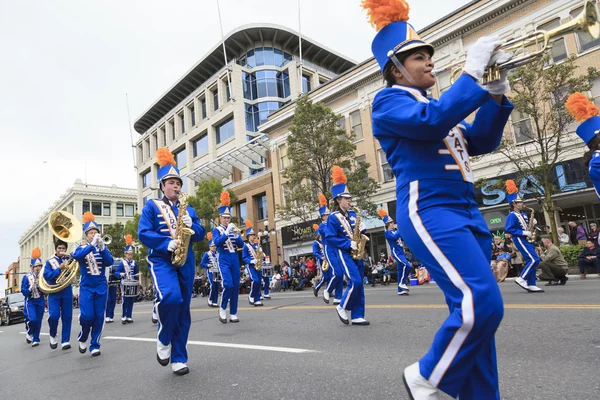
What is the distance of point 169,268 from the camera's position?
4.77m

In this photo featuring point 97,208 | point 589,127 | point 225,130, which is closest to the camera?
point 589,127

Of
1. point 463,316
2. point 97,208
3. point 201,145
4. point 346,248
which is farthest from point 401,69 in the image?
point 97,208

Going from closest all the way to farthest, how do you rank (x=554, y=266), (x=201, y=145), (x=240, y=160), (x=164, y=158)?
(x=164, y=158), (x=554, y=266), (x=240, y=160), (x=201, y=145)

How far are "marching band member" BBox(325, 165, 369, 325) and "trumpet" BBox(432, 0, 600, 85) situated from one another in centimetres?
465

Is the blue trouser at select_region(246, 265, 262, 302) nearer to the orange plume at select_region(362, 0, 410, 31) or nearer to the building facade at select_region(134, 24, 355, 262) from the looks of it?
the orange plume at select_region(362, 0, 410, 31)

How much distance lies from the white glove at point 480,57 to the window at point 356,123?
26.5 m

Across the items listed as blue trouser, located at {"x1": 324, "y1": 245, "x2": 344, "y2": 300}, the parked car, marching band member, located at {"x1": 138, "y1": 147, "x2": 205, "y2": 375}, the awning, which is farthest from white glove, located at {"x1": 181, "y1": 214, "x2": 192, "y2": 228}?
the awning

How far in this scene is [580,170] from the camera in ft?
62.5

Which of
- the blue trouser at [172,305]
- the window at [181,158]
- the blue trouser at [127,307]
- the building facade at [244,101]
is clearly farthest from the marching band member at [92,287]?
the window at [181,158]

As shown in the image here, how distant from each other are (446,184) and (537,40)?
0.96 meters

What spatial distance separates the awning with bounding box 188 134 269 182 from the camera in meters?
36.1

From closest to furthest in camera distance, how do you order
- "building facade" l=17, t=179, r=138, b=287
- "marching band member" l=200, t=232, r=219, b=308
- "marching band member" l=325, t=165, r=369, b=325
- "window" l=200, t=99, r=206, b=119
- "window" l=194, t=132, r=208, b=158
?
"marching band member" l=325, t=165, r=369, b=325 → "marching band member" l=200, t=232, r=219, b=308 → "window" l=194, t=132, r=208, b=158 → "window" l=200, t=99, r=206, b=119 → "building facade" l=17, t=179, r=138, b=287

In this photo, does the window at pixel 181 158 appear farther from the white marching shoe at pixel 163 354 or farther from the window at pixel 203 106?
the white marching shoe at pixel 163 354

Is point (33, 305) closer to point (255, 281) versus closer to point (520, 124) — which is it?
point (255, 281)
